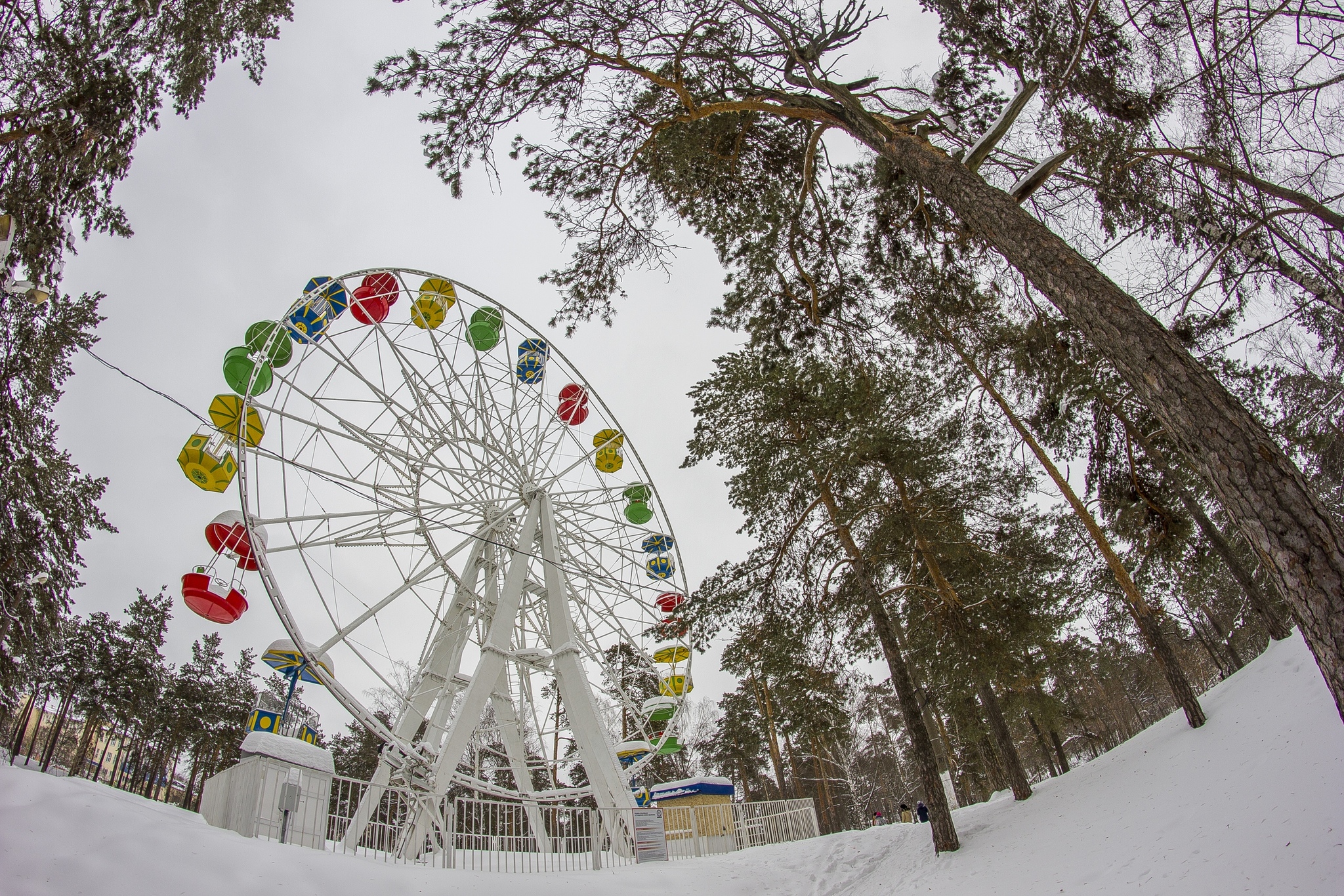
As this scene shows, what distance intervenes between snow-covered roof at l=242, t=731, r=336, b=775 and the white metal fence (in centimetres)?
11

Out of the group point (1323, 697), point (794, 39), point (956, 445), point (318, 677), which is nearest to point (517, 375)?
point (318, 677)

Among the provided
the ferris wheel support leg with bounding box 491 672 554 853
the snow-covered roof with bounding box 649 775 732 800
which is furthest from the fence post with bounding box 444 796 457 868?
the snow-covered roof with bounding box 649 775 732 800

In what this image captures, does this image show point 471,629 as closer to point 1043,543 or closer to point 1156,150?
point 1043,543

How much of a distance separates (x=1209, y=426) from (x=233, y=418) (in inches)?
577

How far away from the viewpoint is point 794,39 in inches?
243

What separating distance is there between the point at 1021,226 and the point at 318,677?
40.1ft

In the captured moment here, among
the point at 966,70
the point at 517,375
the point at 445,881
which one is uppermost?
the point at 517,375

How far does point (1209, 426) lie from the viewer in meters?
3.69

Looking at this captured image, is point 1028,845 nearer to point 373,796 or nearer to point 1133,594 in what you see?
point 1133,594

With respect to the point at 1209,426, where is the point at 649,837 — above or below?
below

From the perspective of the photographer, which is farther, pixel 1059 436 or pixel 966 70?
pixel 1059 436

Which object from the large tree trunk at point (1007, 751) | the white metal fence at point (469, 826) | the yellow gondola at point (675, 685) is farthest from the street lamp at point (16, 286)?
the large tree trunk at point (1007, 751)

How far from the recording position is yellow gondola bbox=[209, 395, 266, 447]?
12.1 m

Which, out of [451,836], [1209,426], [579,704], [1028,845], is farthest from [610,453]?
[1209,426]
